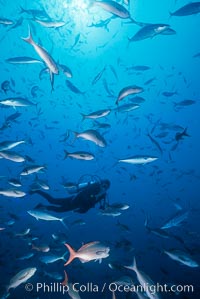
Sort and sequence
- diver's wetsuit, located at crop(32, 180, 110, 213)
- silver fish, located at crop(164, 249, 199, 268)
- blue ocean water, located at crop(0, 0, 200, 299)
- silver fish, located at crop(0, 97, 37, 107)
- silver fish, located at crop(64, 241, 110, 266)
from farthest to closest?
1. diver's wetsuit, located at crop(32, 180, 110, 213)
2. blue ocean water, located at crop(0, 0, 200, 299)
3. silver fish, located at crop(0, 97, 37, 107)
4. silver fish, located at crop(164, 249, 199, 268)
5. silver fish, located at crop(64, 241, 110, 266)

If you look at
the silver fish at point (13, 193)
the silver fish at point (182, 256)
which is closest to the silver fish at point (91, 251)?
the silver fish at point (182, 256)

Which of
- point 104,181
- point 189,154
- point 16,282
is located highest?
point 104,181

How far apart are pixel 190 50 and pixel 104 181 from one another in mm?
17790

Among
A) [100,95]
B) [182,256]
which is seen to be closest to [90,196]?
[182,256]

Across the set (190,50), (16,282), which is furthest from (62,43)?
(16,282)

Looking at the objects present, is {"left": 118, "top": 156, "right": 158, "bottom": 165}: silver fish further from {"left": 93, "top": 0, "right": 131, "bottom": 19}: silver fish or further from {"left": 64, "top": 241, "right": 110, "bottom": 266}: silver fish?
{"left": 93, "top": 0, "right": 131, "bottom": 19}: silver fish

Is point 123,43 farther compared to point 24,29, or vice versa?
point 123,43

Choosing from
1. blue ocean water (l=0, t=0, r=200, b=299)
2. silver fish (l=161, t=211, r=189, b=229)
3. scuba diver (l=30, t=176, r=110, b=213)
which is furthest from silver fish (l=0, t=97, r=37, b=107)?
silver fish (l=161, t=211, r=189, b=229)

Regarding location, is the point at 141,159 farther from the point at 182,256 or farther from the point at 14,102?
the point at 14,102

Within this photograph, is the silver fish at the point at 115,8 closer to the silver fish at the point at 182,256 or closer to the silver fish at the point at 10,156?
the silver fish at the point at 10,156

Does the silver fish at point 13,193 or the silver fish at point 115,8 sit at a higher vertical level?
the silver fish at point 115,8

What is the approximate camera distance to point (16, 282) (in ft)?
17.2

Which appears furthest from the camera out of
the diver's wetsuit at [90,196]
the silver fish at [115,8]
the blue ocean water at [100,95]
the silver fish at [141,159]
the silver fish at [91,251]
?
the diver's wetsuit at [90,196]

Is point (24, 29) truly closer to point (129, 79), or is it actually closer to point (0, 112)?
point (129, 79)
